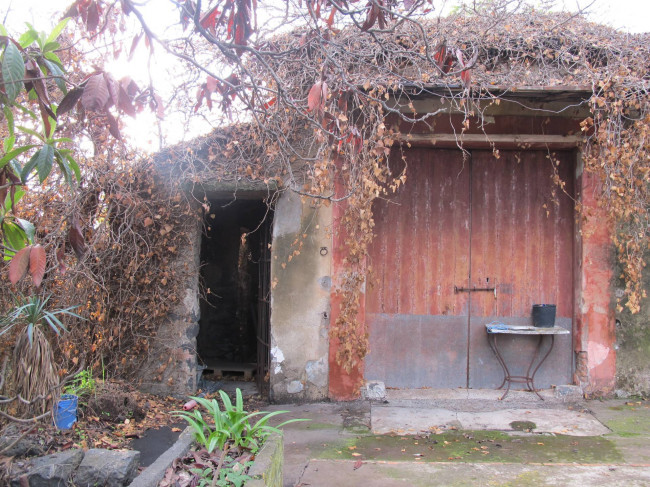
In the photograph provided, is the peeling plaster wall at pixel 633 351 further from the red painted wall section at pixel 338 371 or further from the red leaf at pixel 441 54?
the red leaf at pixel 441 54

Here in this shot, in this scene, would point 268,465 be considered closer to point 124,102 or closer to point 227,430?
point 227,430

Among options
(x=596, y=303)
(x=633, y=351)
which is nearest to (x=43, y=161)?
(x=596, y=303)

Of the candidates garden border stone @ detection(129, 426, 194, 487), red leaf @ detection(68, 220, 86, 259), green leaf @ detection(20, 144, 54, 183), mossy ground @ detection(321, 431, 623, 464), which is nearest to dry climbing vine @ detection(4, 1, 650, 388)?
mossy ground @ detection(321, 431, 623, 464)

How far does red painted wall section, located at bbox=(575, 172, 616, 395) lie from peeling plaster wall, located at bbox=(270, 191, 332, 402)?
258cm

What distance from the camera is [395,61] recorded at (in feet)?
17.4

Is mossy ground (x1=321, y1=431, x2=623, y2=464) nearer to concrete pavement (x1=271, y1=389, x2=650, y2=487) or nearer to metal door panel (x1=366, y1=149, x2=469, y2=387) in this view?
concrete pavement (x1=271, y1=389, x2=650, y2=487)

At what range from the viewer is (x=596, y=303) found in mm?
5301

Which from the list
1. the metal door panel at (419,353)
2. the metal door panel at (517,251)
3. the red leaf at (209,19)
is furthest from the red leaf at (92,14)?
the metal door panel at (517,251)

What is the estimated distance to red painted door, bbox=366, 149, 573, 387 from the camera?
218 inches

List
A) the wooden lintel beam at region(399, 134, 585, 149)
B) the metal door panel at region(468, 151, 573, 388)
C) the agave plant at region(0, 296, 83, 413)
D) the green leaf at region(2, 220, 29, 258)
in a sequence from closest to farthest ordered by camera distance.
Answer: the green leaf at region(2, 220, 29, 258) < the agave plant at region(0, 296, 83, 413) < the wooden lintel beam at region(399, 134, 585, 149) < the metal door panel at region(468, 151, 573, 388)

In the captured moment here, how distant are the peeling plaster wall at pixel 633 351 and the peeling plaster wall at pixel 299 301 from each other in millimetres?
2934

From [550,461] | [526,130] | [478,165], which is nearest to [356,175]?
[478,165]

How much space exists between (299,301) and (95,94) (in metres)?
3.59

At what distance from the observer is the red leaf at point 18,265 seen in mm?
1966
